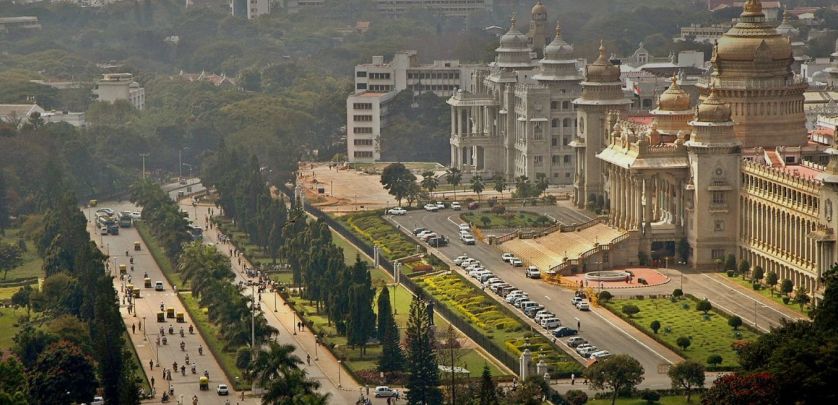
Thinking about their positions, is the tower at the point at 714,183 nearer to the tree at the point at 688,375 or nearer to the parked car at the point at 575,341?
the parked car at the point at 575,341

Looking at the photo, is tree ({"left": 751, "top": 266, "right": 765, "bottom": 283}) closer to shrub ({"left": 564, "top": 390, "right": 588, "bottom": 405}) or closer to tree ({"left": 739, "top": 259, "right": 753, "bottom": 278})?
tree ({"left": 739, "top": 259, "right": 753, "bottom": 278})

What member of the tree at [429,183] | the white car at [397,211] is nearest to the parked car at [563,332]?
the white car at [397,211]

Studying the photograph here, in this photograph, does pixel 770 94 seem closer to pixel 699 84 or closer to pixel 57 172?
pixel 699 84

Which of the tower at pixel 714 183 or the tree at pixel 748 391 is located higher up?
Result: the tower at pixel 714 183

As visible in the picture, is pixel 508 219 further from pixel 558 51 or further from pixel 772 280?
pixel 772 280

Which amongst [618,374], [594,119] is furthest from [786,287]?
[594,119]

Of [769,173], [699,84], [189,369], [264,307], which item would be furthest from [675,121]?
[189,369]
